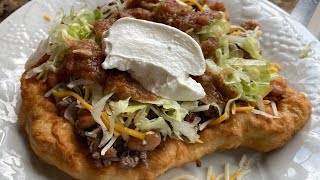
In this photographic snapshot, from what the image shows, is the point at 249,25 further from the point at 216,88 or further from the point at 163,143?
the point at 163,143

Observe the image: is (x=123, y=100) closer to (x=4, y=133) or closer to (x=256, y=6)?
(x=4, y=133)

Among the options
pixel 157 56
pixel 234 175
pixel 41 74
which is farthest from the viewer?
pixel 41 74

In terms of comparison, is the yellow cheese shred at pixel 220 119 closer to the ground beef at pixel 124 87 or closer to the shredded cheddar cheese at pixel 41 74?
the ground beef at pixel 124 87

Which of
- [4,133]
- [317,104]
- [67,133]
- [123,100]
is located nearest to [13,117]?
[4,133]

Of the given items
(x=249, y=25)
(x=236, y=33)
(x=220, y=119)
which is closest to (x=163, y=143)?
(x=220, y=119)

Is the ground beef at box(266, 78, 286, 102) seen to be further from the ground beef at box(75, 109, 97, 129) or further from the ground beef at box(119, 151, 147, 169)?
the ground beef at box(75, 109, 97, 129)

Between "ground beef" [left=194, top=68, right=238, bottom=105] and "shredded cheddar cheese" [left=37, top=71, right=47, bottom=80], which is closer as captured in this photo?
"ground beef" [left=194, top=68, right=238, bottom=105]

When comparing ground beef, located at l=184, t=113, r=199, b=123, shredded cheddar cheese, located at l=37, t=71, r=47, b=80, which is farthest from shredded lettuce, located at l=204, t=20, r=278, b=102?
shredded cheddar cheese, located at l=37, t=71, r=47, b=80
